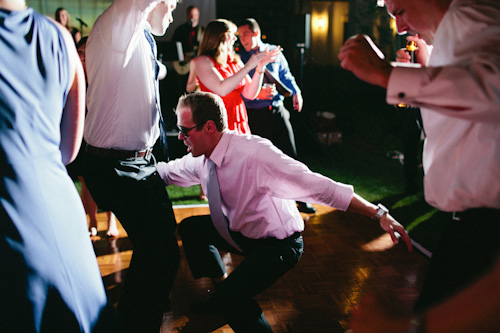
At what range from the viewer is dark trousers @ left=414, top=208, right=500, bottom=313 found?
1.09 metres

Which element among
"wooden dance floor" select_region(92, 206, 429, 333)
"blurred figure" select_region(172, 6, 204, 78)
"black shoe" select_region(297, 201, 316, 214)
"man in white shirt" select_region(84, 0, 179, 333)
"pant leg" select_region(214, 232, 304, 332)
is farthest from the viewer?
"blurred figure" select_region(172, 6, 204, 78)

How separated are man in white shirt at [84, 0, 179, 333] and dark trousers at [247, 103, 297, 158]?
2.05 m

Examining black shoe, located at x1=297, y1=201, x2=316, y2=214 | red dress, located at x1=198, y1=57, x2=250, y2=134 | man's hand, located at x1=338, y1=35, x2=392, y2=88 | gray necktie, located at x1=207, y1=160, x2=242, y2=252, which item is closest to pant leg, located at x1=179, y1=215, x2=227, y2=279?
gray necktie, located at x1=207, y1=160, x2=242, y2=252

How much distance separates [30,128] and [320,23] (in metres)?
14.8

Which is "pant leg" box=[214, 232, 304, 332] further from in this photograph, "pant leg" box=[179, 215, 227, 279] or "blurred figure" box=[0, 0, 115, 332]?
"blurred figure" box=[0, 0, 115, 332]

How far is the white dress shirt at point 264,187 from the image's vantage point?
74.2 inches

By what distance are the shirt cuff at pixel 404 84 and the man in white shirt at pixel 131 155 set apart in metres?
1.20

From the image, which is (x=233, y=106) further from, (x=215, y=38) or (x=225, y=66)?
(x=215, y=38)

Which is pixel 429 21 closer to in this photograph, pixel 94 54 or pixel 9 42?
pixel 9 42

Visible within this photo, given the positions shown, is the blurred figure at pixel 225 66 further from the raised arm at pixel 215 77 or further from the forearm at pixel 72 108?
the forearm at pixel 72 108

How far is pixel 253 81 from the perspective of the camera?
354 cm

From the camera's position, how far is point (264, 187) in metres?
1.98

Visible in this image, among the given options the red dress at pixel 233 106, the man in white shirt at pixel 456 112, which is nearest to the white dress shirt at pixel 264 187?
the man in white shirt at pixel 456 112

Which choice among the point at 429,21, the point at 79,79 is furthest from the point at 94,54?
the point at 429,21
